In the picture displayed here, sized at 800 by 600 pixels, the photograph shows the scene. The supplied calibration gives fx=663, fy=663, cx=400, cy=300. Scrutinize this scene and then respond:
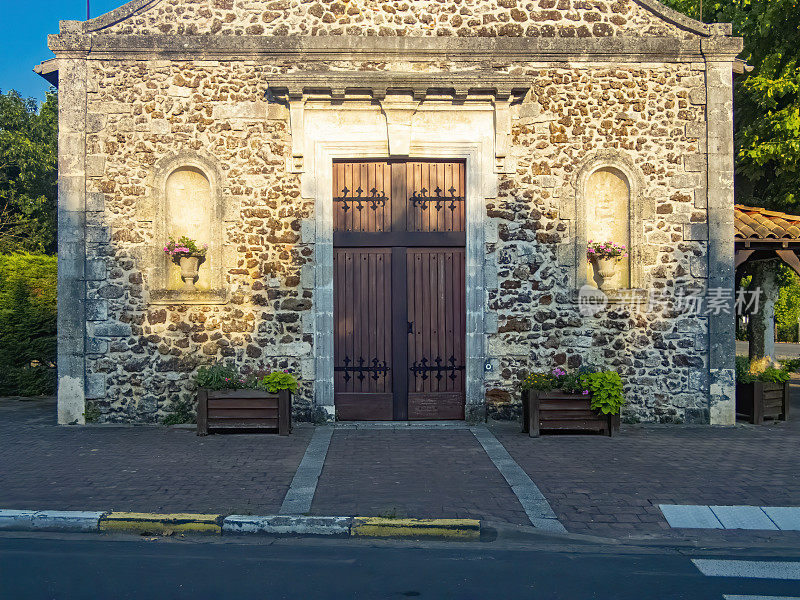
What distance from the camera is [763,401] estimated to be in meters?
9.10

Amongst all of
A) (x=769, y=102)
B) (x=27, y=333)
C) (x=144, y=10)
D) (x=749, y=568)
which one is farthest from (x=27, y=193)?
(x=749, y=568)

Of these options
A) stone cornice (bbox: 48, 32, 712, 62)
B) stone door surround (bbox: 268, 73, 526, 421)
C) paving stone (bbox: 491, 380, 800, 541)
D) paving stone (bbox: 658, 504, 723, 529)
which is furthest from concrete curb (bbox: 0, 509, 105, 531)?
stone cornice (bbox: 48, 32, 712, 62)

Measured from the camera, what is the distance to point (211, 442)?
7.80m

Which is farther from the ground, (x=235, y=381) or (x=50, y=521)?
(x=235, y=381)

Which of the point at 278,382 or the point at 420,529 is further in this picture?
the point at 278,382

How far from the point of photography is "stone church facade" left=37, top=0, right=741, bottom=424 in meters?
8.77

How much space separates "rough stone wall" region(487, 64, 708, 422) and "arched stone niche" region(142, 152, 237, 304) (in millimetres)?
3603

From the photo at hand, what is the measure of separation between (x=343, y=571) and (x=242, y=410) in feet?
14.4

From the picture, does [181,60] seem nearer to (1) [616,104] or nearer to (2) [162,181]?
(2) [162,181]

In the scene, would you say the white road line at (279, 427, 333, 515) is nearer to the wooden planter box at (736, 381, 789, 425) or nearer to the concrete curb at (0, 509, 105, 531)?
the concrete curb at (0, 509, 105, 531)

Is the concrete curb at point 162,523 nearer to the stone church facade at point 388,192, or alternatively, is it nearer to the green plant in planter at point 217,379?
the green plant in planter at point 217,379

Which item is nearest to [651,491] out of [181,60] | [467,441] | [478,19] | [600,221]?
[467,441]

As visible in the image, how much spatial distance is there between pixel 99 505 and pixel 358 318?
14.4 ft

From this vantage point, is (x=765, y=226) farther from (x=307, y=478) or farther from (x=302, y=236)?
(x=307, y=478)
